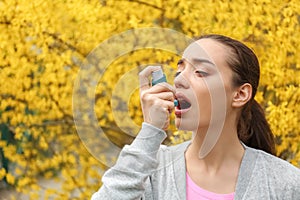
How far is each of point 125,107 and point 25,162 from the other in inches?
33.2

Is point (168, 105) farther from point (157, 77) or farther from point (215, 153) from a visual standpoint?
point (215, 153)

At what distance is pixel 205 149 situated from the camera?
157 cm

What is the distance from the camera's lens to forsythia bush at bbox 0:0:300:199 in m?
2.75

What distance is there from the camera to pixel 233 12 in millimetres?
2783

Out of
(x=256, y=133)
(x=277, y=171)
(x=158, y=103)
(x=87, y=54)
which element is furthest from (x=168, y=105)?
(x=87, y=54)

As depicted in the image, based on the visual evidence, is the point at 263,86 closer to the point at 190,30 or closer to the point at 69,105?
the point at 190,30

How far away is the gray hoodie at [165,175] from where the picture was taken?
135 centimetres

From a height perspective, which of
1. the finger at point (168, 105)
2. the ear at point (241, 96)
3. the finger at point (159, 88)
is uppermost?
the finger at point (159, 88)

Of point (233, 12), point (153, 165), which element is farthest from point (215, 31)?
point (153, 165)

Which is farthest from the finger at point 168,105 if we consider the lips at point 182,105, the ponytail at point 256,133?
the ponytail at point 256,133

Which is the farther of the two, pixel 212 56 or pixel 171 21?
pixel 171 21

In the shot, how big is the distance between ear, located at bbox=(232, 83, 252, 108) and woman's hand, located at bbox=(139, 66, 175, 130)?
29 centimetres

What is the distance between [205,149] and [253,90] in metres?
0.22

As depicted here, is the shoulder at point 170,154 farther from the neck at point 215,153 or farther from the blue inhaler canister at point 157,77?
the blue inhaler canister at point 157,77
